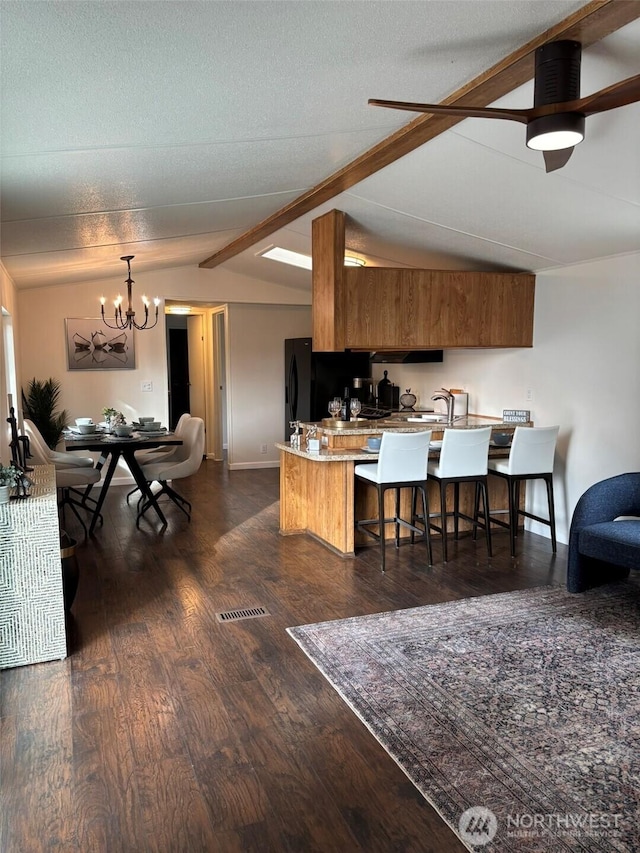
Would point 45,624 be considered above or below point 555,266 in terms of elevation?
below

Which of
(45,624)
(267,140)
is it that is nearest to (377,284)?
(267,140)

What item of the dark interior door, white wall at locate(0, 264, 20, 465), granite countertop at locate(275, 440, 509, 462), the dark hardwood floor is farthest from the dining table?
the dark interior door

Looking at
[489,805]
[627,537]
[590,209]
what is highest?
[590,209]

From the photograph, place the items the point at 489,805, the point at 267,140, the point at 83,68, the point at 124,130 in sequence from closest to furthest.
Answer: the point at 83,68
the point at 489,805
the point at 124,130
the point at 267,140

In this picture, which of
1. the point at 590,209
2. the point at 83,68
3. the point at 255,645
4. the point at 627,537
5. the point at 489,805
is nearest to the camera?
the point at 83,68

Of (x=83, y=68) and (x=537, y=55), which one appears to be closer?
(x=83, y=68)

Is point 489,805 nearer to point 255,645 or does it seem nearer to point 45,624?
point 255,645

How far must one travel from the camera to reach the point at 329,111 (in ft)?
8.78

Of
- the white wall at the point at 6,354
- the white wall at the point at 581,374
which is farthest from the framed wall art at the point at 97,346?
the white wall at the point at 581,374

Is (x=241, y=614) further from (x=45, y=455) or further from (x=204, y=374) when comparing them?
(x=204, y=374)

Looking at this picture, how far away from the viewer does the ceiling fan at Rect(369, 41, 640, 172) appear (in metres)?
1.98

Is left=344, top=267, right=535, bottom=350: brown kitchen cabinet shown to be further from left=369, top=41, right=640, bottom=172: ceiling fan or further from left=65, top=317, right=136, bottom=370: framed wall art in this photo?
left=65, top=317, right=136, bottom=370: framed wall art

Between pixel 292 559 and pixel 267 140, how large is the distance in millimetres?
A: 2897

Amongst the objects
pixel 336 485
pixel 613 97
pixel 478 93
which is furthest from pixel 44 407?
pixel 613 97
